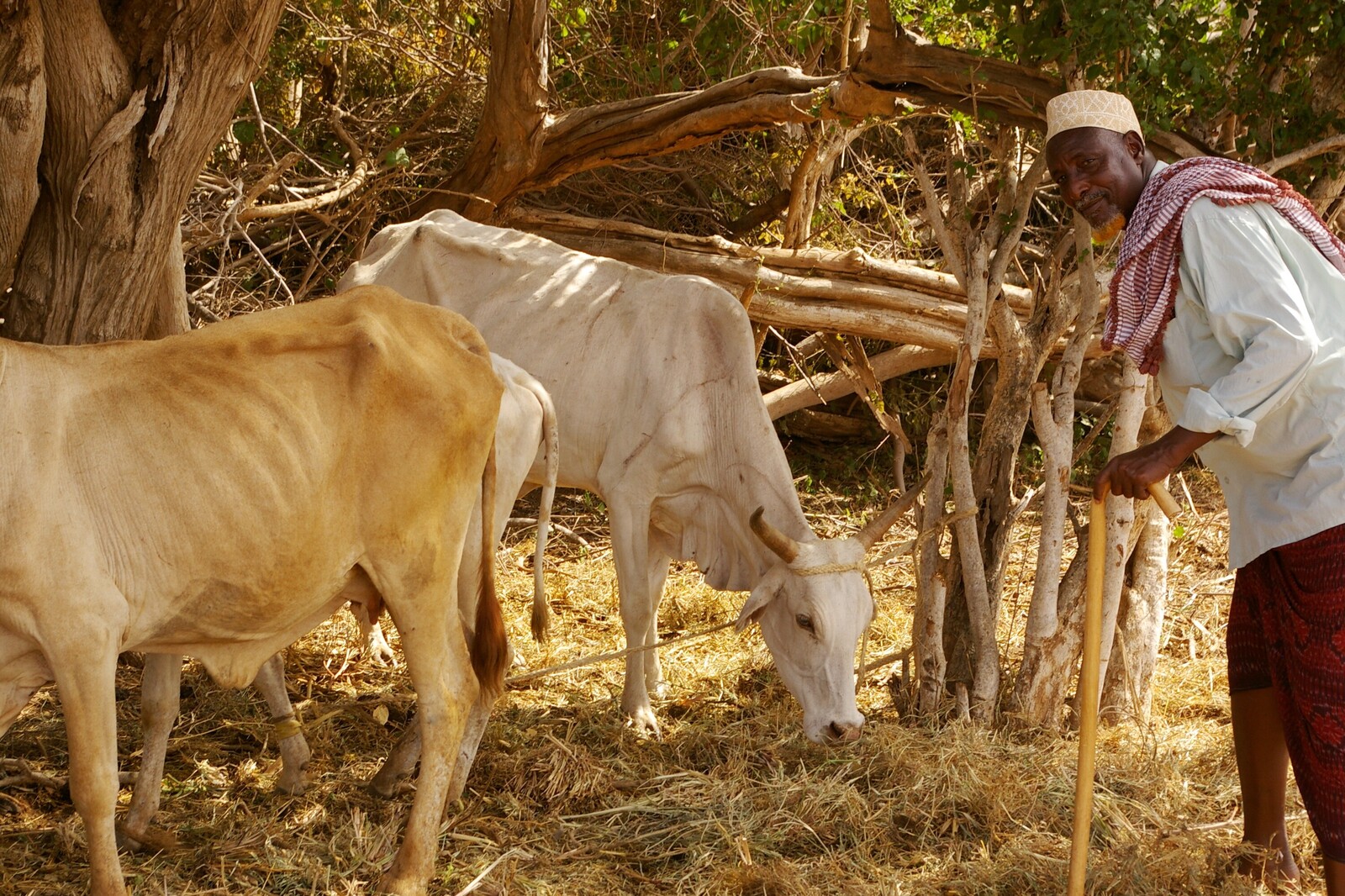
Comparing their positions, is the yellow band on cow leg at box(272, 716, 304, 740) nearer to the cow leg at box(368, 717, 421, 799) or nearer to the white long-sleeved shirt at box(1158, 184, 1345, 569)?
the cow leg at box(368, 717, 421, 799)

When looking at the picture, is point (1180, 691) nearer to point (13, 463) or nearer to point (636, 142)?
point (636, 142)

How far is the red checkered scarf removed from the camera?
A: 328 cm

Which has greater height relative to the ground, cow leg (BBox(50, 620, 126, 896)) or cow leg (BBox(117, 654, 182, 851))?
cow leg (BBox(50, 620, 126, 896))

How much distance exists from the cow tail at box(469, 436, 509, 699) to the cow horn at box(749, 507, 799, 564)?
1075 mm

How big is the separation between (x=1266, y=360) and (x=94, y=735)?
121 inches

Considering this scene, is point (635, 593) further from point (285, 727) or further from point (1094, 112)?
point (1094, 112)

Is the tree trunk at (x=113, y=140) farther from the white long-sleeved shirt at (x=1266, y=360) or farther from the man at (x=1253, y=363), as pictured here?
the white long-sleeved shirt at (x=1266, y=360)

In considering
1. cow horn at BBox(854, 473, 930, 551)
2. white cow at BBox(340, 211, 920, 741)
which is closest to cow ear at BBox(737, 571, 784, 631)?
→ white cow at BBox(340, 211, 920, 741)

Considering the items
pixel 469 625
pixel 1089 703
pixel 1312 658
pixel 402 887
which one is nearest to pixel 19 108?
pixel 469 625

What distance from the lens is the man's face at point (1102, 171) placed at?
3516mm

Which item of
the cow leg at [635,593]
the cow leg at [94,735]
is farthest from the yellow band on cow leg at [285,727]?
the cow leg at [635,593]

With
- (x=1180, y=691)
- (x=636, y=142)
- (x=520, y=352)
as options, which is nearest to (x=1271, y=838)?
(x=1180, y=691)

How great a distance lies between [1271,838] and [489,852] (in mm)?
2467

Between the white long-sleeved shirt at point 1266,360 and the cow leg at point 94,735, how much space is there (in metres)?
2.83
